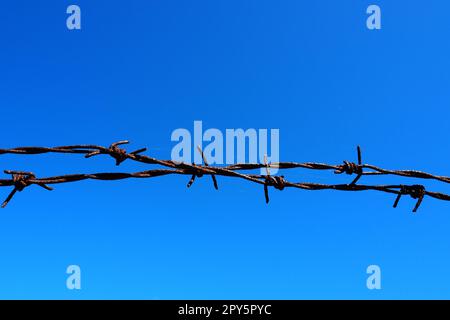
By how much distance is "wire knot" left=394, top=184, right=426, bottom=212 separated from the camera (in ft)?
11.2

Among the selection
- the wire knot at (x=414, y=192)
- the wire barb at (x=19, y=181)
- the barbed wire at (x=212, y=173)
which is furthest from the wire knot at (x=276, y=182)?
the wire barb at (x=19, y=181)

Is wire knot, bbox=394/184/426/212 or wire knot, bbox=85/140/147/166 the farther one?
wire knot, bbox=394/184/426/212

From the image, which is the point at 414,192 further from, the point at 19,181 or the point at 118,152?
the point at 19,181

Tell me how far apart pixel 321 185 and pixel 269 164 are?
0.38 meters

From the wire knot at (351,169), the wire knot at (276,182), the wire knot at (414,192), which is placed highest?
the wire knot at (351,169)

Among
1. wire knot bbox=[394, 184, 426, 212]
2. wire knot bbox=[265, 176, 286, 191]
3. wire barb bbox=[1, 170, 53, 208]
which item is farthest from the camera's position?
wire knot bbox=[394, 184, 426, 212]

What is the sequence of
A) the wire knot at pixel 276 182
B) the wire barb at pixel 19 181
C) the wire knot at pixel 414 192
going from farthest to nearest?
1. the wire knot at pixel 414 192
2. the wire knot at pixel 276 182
3. the wire barb at pixel 19 181

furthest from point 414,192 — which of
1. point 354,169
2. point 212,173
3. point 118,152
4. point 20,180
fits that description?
point 20,180

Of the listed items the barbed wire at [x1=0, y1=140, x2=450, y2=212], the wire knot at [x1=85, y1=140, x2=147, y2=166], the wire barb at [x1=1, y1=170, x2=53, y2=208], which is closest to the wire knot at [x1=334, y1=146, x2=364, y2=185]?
the barbed wire at [x1=0, y1=140, x2=450, y2=212]

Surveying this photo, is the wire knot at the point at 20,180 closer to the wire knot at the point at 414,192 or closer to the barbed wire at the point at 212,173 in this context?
the barbed wire at the point at 212,173

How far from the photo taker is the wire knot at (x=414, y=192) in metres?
3.40

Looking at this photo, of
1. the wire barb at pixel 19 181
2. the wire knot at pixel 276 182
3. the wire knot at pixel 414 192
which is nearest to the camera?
the wire barb at pixel 19 181

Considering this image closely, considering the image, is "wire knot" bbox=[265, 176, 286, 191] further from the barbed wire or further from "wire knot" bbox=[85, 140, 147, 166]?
"wire knot" bbox=[85, 140, 147, 166]
